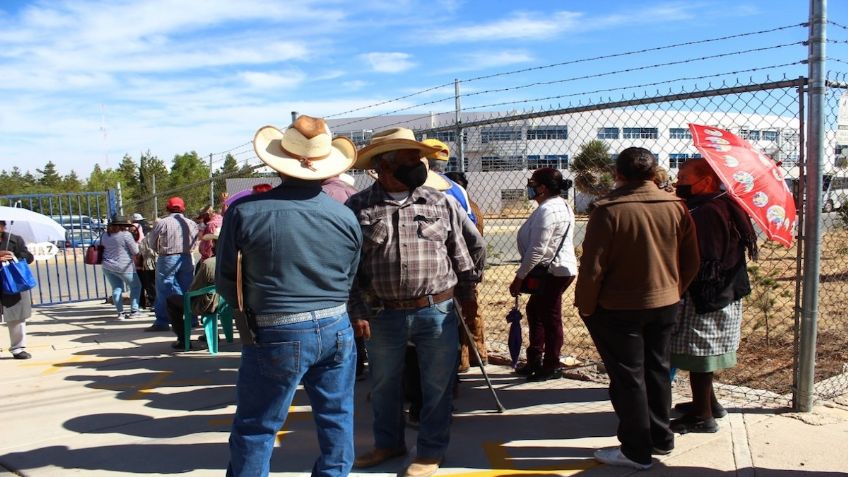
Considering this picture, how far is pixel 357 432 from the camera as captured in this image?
4.27 meters

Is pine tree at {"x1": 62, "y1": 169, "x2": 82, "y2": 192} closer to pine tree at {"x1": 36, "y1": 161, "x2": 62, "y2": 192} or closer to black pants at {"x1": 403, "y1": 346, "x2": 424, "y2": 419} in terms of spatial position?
pine tree at {"x1": 36, "y1": 161, "x2": 62, "y2": 192}

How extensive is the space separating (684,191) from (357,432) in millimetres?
2565

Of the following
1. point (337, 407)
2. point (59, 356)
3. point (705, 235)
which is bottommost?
point (59, 356)

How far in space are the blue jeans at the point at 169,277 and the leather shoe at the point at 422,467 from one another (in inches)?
206

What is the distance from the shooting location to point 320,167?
9.98 feet

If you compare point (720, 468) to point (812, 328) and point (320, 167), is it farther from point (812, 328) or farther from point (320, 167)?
point (320, 167)

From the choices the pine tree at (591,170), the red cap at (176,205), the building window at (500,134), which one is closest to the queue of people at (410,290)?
the building window at (500,134)

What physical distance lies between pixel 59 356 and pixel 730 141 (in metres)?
6.73

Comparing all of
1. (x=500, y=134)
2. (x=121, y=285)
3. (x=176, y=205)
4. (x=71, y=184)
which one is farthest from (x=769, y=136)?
(x=71, y=184)

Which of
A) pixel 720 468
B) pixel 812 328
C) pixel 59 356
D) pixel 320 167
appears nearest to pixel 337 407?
pixel 320 167

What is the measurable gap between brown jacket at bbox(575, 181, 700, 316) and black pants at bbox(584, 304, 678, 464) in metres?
0.08

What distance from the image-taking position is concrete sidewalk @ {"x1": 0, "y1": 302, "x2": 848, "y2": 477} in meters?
3.64

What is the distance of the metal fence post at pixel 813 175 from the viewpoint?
151 inches

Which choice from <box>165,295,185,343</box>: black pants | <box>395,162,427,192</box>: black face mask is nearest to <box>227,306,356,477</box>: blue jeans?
<box>395,162,427,192</box>: black face mask
